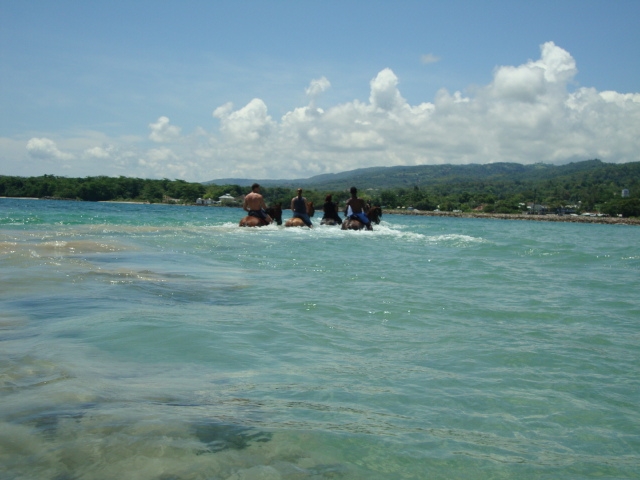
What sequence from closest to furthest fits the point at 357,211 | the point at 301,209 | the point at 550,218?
1. the point at 357,211
2. the point at 301,209
3. the point at 550,218

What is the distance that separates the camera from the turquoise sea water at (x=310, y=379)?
291 cm

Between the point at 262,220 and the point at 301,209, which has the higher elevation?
the point at 301,209

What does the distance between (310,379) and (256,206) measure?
69.3ft

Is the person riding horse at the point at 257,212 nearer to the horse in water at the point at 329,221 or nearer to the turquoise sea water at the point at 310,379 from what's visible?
the horse in water at the point at 329,221

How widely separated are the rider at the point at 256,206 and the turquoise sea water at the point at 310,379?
50.0 feet

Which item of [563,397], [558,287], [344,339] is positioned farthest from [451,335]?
[558,287]

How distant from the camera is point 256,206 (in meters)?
25.0

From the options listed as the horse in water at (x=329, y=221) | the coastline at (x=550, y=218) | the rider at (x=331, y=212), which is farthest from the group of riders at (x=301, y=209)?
the coastline at (x=550, y=218)

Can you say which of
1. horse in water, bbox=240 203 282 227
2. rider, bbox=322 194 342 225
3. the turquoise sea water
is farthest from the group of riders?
the turquoise sea water

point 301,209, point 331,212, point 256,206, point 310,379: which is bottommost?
point 310,379

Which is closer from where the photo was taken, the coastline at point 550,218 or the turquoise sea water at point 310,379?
the turquoise sea water at point 310,379

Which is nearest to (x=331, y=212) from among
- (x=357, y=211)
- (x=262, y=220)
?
(x=357, y=211)

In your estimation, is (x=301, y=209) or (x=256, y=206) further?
(x=301, y=209)

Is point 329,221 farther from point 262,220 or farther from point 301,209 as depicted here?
point 262,220
